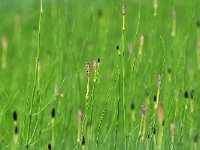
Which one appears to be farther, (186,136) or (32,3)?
(32,3)

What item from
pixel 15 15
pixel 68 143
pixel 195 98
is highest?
pixel 15 15

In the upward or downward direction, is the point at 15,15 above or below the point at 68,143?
above

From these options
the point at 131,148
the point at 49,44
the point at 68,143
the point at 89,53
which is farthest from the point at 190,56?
the point at 131,148

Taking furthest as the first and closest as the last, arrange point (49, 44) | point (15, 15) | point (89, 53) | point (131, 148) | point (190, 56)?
point (15, 15)
point (49, 44)
point (190, 56)
point (89, 53)
point (131, 148)

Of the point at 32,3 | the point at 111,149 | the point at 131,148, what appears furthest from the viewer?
the point at 32,3

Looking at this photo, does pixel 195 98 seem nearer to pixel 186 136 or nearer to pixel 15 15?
pixel 186 136

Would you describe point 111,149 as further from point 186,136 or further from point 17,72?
point 17,72

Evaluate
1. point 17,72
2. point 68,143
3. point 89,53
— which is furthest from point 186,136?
point 17,72
